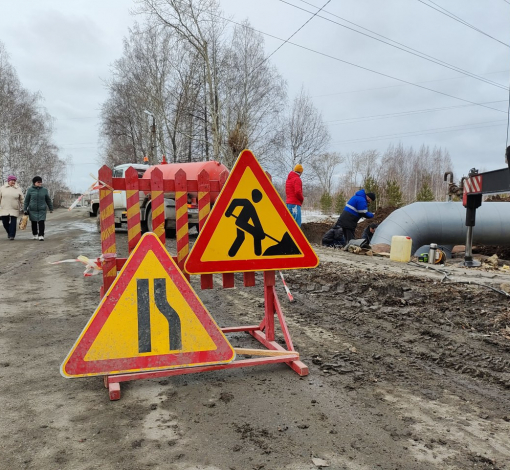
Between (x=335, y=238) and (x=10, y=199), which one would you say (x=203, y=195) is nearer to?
(x=335, y=238)

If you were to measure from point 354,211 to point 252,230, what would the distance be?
27.4 ft

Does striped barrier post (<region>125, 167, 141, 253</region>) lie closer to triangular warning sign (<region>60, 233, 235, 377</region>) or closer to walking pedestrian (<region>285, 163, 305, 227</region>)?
triangular warning sign (<region>60, 233, 235, 377</region>)

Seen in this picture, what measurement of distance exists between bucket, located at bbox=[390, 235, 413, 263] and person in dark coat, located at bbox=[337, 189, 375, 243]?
5.82ft

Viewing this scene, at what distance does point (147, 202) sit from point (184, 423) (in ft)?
33.7

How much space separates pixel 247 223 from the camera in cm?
306

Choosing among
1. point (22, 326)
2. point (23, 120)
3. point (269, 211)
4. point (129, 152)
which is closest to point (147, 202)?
point (22, 326)

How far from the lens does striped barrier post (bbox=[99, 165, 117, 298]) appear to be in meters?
3.08

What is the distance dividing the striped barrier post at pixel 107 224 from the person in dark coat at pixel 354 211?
8.15 meters

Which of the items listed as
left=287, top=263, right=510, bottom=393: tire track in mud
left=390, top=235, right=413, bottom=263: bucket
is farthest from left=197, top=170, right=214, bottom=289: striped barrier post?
left=390, top=235, right=413, bottom=263: bucket

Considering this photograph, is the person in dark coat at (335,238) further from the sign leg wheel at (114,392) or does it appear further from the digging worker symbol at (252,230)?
the sign leg wheel at (114,392)

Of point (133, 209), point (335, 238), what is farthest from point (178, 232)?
point (335, 238)

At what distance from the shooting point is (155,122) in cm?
3228

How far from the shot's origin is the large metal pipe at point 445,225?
11039mm

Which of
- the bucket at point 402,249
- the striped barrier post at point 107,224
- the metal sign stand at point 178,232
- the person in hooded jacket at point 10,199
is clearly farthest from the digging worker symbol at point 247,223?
the person in hooded jacket at point 10,199
